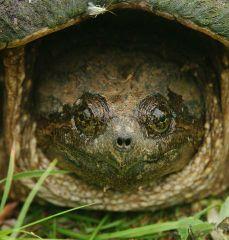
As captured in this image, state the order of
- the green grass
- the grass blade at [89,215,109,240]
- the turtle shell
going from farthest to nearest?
the grass blade at [89,215,109,240], the green grass, the turtle shell

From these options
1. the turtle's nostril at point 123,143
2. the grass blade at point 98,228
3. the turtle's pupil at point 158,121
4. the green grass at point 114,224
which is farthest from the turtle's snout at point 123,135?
the grass blade at point 98,228

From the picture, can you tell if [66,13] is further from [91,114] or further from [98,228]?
[98,228]

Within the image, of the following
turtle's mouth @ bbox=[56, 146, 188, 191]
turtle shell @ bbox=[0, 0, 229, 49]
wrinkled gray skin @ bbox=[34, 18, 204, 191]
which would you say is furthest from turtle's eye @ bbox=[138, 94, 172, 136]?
turtle shell @ bbox=[0, 0, 229, 49]

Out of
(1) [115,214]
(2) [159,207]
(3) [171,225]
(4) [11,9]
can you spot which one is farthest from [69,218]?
(4) [11,9]

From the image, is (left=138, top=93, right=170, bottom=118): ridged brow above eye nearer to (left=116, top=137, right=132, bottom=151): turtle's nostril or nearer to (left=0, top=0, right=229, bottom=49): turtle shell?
(left=116, top=137, right=132, bottom=151): turtle's nostril

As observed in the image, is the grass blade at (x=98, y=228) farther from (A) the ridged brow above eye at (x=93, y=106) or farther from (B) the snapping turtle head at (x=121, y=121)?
(A) the ridged brow above eye at (x=93, y=106)

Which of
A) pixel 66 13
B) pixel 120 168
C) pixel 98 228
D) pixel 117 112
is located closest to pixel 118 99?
pixel 117 112

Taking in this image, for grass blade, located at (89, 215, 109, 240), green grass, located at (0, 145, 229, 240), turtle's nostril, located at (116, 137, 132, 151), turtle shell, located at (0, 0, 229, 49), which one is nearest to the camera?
turtle shell, located at (0, 0, 229, 49)
